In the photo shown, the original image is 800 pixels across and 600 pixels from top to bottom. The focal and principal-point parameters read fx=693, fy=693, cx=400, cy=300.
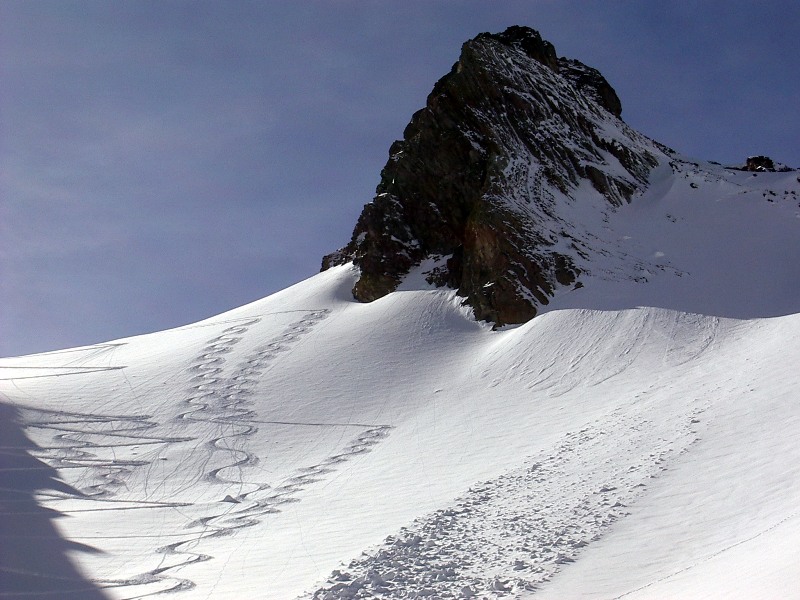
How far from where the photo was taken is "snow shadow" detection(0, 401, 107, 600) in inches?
422

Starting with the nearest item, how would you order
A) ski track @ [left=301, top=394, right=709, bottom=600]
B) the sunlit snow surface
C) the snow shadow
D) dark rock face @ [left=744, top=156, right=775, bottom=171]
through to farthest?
ski track @ [left=301, top=394, right=709, bottom=600], the sunlit snow surface, the snow shadow, dark rock face @ [left=744, top=156, right=775, bottom=171]

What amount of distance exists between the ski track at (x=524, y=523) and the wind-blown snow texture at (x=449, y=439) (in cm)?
5

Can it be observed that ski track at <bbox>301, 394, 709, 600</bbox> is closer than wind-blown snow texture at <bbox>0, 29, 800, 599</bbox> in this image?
Yes

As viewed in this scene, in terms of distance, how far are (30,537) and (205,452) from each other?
5.66 metres

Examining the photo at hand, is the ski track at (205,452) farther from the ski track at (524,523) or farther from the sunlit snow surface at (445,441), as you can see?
the ski track at (524,523)

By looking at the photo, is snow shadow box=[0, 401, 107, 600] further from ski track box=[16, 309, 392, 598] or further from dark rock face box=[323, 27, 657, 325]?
dark rock face box=[323, 27, 657, 325]

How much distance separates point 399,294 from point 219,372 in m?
8.53

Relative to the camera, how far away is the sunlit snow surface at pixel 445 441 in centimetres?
994

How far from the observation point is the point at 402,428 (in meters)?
19.2

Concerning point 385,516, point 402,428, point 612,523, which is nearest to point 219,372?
point 402,428

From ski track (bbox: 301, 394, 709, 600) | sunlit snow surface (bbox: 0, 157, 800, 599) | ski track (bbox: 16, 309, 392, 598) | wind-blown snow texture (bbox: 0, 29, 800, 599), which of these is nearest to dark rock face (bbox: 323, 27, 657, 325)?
wind-blown snow texture (bbox: 0, 29, 800, 599)

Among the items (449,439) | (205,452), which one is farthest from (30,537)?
(449,439)

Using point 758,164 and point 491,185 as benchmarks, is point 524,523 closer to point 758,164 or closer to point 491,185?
point 491,185

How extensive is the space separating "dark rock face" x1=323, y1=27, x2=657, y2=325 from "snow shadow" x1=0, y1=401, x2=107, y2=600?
50.1ft
